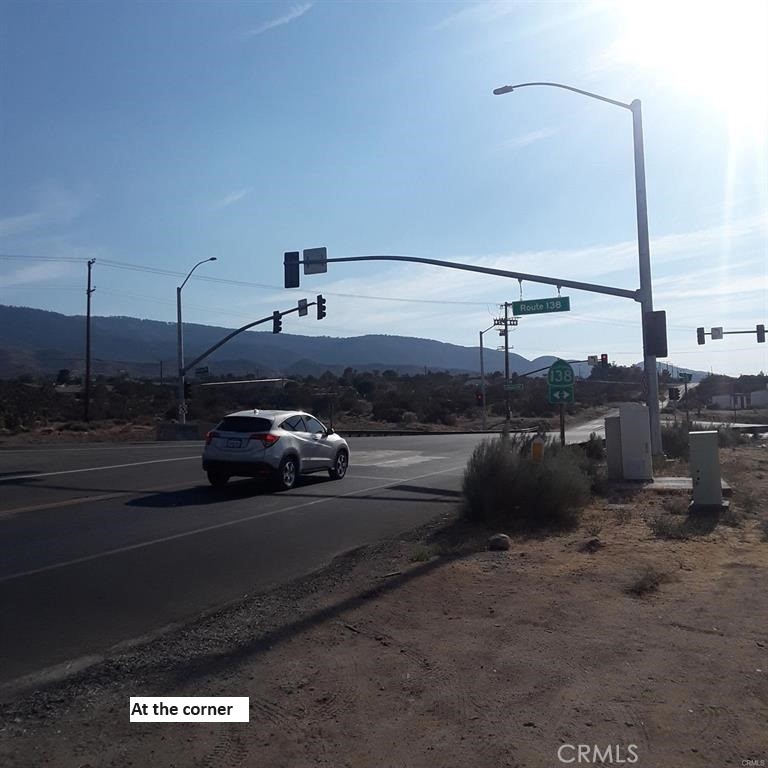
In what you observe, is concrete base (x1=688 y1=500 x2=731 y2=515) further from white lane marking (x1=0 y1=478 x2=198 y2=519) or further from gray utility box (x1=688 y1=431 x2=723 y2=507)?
white lane marking (x1=0 y1=478 x2=198 y2=519)

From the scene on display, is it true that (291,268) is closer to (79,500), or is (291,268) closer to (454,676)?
(79,500)

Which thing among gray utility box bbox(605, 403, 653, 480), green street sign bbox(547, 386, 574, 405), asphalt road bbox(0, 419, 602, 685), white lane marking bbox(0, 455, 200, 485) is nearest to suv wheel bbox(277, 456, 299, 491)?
asphalt road bbox(0, 419, 602, 685)

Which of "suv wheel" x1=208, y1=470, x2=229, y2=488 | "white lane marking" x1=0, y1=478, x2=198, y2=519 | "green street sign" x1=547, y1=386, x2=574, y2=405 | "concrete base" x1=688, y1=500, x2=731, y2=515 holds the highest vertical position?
"green street sign" x1=547, y1=386, x2=574, y2=405

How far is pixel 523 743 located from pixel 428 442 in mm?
35840

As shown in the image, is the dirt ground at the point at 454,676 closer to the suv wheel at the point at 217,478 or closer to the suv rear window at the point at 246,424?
the suv rear window at the point at 246,424

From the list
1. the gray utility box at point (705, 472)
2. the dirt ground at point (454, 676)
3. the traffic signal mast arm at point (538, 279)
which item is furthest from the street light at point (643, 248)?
the dirt ground at point (454, 676)

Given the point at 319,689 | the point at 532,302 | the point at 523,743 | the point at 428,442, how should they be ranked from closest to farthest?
1. the point at 523,743
2. the point at 319,689
3. the point at 532,302
4. the point at 428,442

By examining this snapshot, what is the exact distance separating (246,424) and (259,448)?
76 centimetres

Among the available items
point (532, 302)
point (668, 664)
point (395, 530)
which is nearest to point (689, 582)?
point (668, 664)

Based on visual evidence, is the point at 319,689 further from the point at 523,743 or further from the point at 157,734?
the point at 523,743

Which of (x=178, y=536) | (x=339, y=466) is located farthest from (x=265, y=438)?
(x=178, y=536)

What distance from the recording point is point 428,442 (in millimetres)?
41219

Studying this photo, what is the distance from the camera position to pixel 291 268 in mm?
29094

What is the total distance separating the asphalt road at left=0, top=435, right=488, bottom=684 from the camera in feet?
28.0
